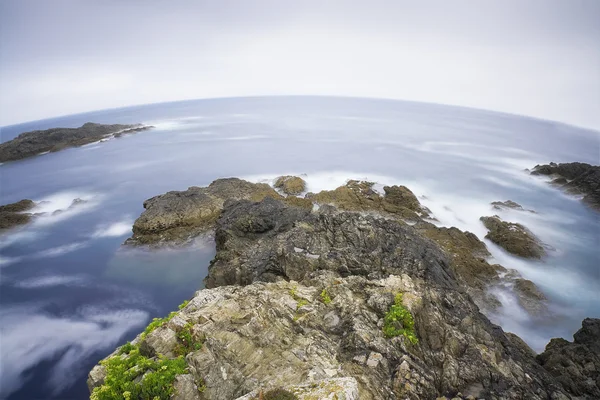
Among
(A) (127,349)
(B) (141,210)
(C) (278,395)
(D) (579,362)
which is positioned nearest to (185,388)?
(C) (278,395)

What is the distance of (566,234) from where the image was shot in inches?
975

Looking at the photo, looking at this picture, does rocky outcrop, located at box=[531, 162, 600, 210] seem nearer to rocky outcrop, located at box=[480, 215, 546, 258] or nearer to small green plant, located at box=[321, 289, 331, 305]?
rocky outcrop, located at box=[480, 215, 546, 258]

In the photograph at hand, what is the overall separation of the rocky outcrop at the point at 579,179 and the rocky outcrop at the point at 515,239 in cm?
1342

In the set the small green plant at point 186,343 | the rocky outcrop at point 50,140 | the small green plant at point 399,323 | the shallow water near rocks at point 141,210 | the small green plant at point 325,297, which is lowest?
the shallow water near rocks at point 141,210

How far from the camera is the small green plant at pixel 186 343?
6984 millimetres

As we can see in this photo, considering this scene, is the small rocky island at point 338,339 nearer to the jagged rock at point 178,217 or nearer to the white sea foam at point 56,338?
the white sea foam at point 56,338

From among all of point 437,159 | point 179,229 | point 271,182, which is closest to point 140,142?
point 271,182

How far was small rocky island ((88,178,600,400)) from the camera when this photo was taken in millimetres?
6328

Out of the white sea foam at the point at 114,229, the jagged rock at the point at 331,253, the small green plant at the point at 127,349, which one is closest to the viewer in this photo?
the small green plant at the point at 127,349

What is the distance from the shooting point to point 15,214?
27.4m

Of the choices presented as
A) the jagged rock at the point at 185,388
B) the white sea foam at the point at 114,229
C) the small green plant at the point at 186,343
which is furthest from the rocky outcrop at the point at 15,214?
the jagged rock at the point at 185,388

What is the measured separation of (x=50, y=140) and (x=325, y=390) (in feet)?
247

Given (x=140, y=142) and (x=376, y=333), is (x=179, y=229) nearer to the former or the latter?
(x=376, y=333)

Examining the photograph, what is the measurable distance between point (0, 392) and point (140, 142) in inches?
2375
